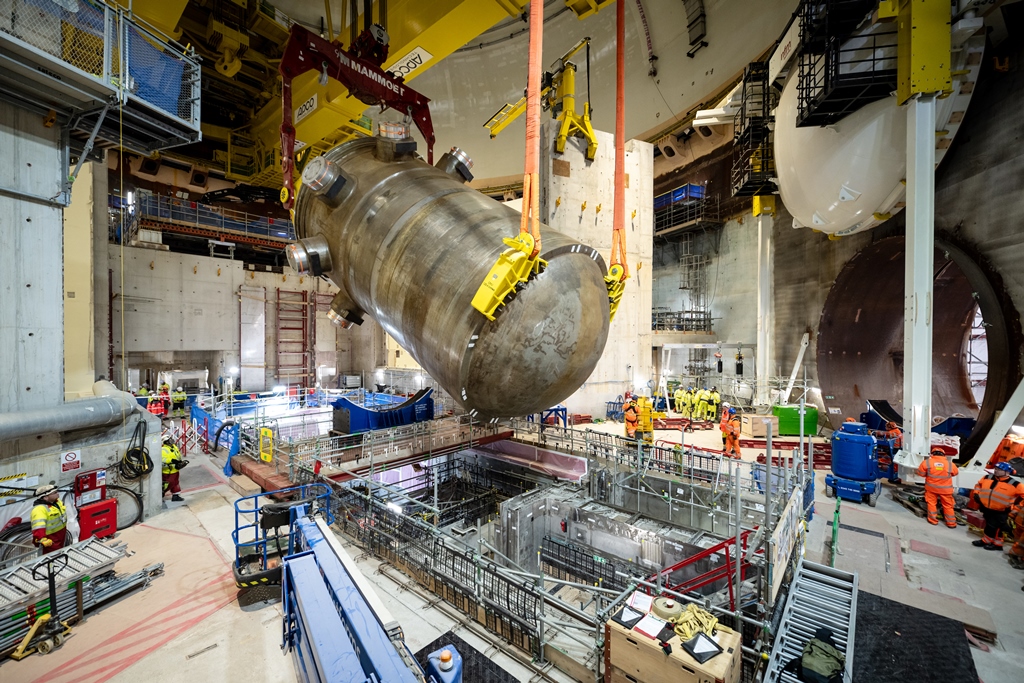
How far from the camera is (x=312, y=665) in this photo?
3.42 metres

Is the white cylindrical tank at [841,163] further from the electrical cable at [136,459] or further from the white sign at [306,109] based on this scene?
the electrical cable at [136,459]

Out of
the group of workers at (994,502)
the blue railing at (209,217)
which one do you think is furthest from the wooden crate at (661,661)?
the blue railing at (209,217)

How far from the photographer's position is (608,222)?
1597 cm

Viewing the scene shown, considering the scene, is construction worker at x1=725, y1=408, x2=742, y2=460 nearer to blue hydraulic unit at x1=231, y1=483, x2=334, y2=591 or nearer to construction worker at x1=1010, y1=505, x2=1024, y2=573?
construction worker at x1=1010, y1=505, x2=1024, y2=573

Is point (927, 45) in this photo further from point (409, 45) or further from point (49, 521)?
point (49, 521)

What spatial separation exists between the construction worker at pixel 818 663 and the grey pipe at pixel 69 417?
1010cm

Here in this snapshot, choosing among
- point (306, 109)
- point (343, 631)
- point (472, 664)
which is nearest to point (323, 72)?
point (306, 109)

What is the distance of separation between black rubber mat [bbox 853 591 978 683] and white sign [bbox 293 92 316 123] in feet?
41.2

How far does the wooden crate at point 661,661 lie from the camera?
3.51 metres

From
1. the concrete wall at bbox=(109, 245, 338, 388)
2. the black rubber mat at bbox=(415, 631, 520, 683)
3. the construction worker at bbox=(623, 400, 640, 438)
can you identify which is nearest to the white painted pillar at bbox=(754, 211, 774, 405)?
the construction worker at bbox=(623, 400, 640, 438)

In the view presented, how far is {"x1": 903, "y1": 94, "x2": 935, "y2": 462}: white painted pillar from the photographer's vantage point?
7.92 metres

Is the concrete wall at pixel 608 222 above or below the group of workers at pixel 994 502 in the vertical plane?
above

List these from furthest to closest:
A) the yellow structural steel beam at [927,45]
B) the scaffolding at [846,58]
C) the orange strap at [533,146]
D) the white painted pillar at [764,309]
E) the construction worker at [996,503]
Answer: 1. the white painted pillar at [764,309]
2. the scaffolding at [846,58]
3. the yellow structural steel beam at [927,45]
4. the construction worker at [996,503]
5. the orange strap at [533,146]

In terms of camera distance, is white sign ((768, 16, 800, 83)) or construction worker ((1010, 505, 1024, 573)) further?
white sign ((768, 16, 800, 83))
